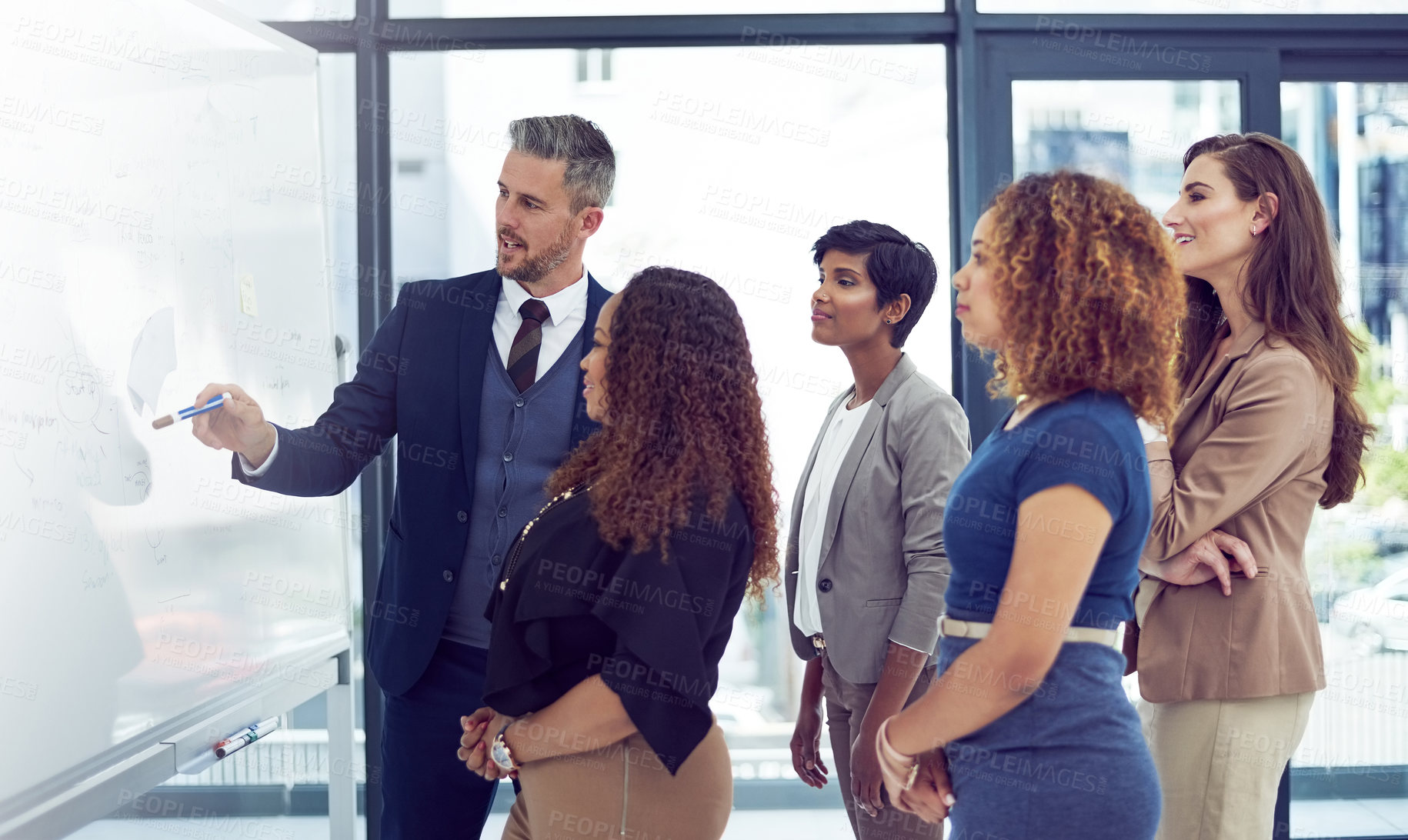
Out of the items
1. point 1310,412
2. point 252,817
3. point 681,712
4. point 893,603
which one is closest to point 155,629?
point 681,712

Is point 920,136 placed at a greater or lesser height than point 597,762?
greater

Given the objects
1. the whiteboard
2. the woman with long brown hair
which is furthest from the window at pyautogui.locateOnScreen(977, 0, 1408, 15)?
the whiteboard

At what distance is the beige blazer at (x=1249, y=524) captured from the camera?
4.69 ft

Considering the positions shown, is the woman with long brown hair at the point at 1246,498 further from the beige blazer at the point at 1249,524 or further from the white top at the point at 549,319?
the white top at the point at 549,319

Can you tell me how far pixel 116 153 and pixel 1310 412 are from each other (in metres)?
1.81

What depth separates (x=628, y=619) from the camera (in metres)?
1.21

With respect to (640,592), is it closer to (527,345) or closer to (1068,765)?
(1068,765)

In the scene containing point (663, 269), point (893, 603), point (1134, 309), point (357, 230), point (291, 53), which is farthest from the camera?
point (357, 230)

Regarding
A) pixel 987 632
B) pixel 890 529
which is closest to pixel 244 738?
pixel 890 529

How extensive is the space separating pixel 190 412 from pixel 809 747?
4.19ft

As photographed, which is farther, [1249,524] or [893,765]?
[1249,524]

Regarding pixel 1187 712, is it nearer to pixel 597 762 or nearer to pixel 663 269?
pixel 597 762

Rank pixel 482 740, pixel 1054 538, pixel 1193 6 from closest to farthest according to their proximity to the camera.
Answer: pixel 1054 538 → pixel 482 740 → pixel 1193 6

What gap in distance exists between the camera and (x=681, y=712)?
4.03 ft
